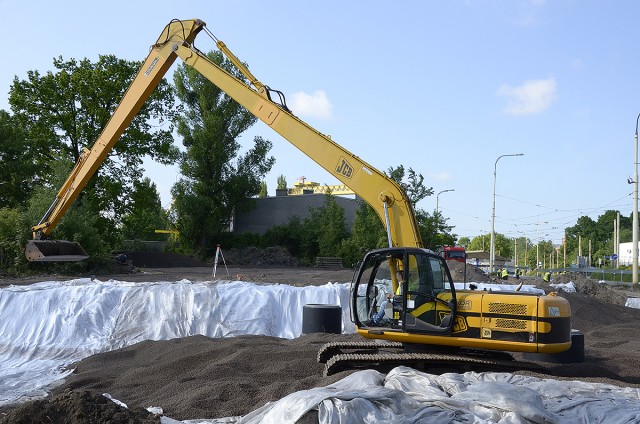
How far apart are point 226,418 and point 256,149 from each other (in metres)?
45.1

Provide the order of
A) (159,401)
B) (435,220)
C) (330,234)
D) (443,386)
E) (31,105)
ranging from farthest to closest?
(330,234) < (435,220) < (31,105) < (159,401) < (443,386)

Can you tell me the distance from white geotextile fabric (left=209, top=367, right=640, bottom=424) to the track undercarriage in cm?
152

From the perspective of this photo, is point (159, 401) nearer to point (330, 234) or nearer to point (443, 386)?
point (443, 386)

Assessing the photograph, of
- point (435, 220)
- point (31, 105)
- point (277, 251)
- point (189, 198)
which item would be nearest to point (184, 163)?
point (189, 198)

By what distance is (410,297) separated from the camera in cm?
955

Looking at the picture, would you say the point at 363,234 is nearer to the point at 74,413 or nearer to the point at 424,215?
the point at 424,215

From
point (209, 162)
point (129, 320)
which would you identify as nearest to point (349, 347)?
point (129, 320)

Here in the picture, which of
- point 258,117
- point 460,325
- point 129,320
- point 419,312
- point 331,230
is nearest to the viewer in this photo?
point 460,325

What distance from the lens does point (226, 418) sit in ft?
25.3

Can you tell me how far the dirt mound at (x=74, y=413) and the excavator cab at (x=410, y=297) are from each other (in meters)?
3.85

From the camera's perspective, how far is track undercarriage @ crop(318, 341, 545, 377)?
9.44 m

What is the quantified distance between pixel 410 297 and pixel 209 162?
4277cm

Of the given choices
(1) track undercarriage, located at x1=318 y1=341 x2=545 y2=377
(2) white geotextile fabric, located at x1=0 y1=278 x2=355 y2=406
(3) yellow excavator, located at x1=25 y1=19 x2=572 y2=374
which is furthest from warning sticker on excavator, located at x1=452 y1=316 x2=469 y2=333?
(2) white geotextile fabric, located at x1=0 y1=278 x2=355 y2=406

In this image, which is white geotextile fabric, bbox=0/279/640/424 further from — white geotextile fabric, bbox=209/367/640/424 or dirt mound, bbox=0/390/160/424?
dirt mound, bbox=0/390/160/424
